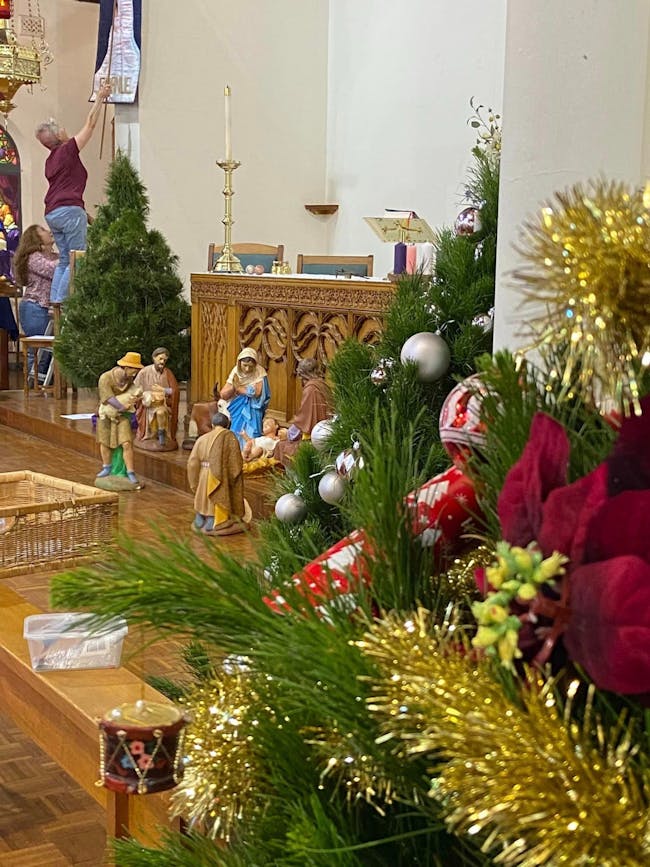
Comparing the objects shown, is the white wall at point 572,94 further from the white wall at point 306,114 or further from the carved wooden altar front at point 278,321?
the white wall at point 306,114

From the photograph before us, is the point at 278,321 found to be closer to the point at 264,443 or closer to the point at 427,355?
the point at 264,443

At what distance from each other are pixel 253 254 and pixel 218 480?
13.9 feet

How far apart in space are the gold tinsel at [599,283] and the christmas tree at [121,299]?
28.1ft

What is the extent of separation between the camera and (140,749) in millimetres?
1287

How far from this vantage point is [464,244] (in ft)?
5.72

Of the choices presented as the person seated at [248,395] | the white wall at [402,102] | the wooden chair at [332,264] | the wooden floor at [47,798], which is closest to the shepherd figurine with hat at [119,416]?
the person seated at [248,395]

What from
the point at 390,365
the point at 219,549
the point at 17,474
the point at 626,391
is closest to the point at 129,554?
the point at 219,549

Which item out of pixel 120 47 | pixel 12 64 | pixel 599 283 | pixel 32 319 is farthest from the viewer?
pixel 12 64

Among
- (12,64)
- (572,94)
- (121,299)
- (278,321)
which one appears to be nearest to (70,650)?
(572,94)

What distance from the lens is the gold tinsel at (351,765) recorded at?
1.92 ft

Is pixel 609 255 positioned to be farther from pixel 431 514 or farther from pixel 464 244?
pixel 464 244

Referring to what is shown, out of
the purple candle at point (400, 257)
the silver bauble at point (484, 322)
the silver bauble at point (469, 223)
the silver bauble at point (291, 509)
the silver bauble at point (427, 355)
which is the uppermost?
the purple candle at point (400, 257)

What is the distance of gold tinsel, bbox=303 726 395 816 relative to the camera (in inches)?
23.1

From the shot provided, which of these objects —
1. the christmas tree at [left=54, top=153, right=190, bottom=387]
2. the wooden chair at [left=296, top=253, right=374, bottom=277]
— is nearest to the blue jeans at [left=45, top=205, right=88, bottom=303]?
the christmas tree at [left=54, top=153, right=190, bottom=387]
